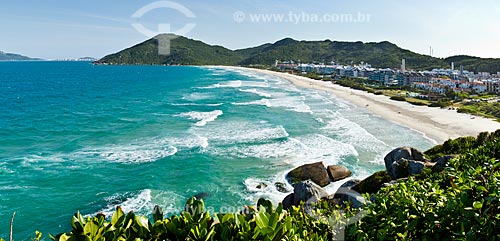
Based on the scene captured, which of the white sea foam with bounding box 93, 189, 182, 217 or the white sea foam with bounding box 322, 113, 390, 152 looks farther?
the white sea foam with bounding box 322, 113, 390, 152

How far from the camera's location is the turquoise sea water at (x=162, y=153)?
16375 mm

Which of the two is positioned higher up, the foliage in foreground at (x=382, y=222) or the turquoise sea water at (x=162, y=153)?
the foliage in foreground at (x=382, y=222)

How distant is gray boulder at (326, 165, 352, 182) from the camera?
1823cm

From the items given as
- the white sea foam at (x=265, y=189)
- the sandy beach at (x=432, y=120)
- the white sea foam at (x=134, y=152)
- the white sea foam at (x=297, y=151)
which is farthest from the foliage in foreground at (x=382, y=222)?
the sandy beach at (x=432, y=120)

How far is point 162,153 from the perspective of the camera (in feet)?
76.6

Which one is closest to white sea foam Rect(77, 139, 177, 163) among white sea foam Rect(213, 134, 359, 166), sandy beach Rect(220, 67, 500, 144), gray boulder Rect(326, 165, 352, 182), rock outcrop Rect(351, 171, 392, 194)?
white sea foam Rect(213, 134, 359, 166)

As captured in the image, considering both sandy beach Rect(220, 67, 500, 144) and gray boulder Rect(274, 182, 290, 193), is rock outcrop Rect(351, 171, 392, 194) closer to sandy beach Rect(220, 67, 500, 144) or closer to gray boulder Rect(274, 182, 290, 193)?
gray boulder Rect(274, 182, 290, 193)

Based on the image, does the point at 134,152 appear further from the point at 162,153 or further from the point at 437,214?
the point at 437,214

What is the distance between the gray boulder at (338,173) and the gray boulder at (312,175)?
0.37 m

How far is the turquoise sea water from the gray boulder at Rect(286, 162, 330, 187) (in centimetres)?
80

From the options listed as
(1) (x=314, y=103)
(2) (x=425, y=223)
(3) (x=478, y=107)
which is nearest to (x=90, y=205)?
(2) (x=425, y=223)

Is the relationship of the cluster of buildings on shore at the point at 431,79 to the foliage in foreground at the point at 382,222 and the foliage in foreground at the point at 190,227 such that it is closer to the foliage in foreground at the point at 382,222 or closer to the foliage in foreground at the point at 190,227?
the foliage in foreground at the point at 382,222

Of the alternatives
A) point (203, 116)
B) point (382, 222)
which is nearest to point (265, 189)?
point (382, 222)

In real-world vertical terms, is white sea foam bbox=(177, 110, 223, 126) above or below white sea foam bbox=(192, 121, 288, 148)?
above
